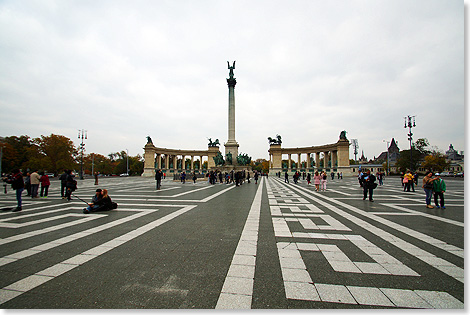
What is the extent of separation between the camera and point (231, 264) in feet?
11.1

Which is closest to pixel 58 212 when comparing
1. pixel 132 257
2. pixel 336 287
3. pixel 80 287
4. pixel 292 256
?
pixel 132 257

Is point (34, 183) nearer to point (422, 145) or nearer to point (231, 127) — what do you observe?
point (231, 127)

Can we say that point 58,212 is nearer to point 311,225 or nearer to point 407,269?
point 311,225

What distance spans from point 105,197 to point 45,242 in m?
3.83

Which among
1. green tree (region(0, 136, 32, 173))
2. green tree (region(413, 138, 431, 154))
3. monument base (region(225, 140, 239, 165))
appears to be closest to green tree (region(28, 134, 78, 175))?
green tree (region(0, 136, 32, 173))

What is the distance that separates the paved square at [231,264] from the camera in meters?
2.46

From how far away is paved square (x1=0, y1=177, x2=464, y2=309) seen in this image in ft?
8.08

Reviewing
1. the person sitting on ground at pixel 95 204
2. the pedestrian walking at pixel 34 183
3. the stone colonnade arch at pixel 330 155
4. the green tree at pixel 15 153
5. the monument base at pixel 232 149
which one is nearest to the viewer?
the person sitting on ground at pixel 95 204

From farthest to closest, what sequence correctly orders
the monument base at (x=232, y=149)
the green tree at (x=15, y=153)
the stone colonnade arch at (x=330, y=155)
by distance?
the stone colonnade arch at (x=330, y=155)
the green tree at (x=15, y=153)
the monument base at (x=232, y=149)

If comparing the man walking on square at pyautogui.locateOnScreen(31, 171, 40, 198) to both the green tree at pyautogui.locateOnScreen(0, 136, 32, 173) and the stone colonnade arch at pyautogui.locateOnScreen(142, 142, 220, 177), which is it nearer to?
the green tree at pyautogui.locateOnScreen(0, 136, 32, 173)

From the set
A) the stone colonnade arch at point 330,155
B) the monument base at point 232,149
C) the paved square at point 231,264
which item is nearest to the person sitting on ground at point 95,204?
the paved square at point 231,264

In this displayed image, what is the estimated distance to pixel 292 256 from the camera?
12.2 ft

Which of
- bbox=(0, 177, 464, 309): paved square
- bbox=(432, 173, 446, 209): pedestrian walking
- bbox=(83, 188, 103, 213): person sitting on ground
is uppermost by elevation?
bbox=(432, 173, 446, 209): pedestrian walking

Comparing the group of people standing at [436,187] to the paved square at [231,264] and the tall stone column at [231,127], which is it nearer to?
the paved square at [231,264]
